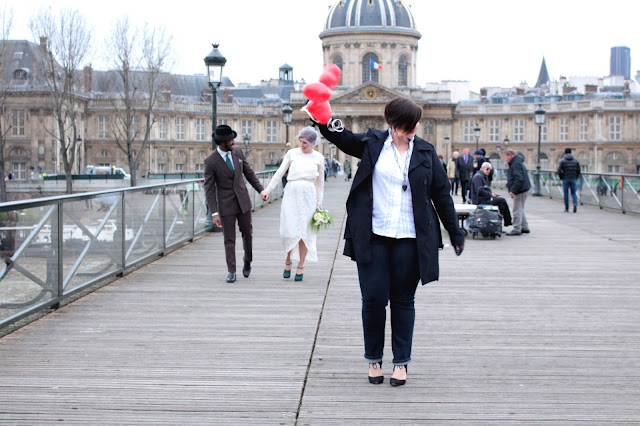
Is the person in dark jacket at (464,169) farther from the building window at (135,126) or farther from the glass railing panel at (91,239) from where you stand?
the building window at (135,126)

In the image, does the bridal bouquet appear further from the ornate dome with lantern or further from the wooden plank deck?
the ornate dome with lantern

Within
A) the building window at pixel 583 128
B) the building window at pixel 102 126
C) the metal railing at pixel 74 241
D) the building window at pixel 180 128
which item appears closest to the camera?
the metal railing at pixel 74 241

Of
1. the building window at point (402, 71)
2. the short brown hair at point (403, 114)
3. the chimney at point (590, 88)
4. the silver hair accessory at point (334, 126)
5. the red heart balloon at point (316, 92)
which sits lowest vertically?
the silver hair accessory at point (334, 126)

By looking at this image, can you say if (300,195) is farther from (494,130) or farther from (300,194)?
(494,130)

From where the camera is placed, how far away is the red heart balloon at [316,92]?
5.57 metres

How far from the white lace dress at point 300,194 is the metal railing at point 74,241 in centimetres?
184

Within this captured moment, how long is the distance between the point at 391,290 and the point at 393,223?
1.42 feet

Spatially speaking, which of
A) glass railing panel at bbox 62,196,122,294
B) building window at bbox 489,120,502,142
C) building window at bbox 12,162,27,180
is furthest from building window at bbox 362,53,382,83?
glass railing panel at bbox 62,196,122,294

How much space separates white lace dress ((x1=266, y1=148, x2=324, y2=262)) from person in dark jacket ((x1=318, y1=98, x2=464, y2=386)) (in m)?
4.22

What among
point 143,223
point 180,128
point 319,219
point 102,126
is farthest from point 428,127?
point 319,219

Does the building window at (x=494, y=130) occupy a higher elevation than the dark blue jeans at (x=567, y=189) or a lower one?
higher

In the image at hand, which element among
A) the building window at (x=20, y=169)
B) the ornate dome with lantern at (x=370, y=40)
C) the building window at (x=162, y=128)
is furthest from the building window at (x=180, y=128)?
the building window at (x=20, y=169)

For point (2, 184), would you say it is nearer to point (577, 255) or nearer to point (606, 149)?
point (577, 255)

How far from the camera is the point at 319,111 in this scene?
5586 mm
